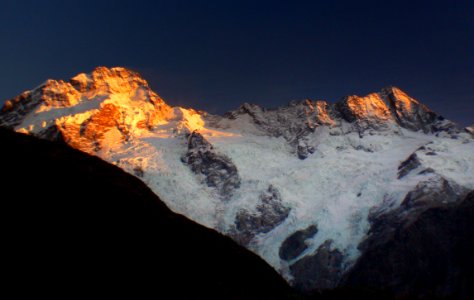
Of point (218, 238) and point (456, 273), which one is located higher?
point (456, 273)

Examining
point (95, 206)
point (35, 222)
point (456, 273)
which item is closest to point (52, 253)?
→ point (35, 222)

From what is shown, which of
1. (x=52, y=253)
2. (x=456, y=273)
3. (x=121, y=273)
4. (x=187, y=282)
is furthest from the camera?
(x=456, y=273)

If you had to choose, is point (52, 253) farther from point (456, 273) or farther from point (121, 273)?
point (456, 273)

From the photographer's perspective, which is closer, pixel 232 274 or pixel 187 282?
pixel 187 282

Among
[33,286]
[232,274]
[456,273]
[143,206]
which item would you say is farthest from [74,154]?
[456,273]

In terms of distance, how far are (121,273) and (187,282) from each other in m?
4.25

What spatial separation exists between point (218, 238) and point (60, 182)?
1249 cm

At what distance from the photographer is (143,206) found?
4175 cm

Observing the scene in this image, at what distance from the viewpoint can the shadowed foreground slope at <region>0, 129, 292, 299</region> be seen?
32.0m

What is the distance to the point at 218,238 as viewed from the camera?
46531mm

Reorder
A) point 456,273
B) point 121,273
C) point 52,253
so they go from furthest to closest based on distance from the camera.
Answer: point 456,273
point 121,273
point 52,253

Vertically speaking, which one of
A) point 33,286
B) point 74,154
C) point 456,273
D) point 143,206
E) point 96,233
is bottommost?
point 33,286

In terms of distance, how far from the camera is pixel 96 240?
35406 millimetres

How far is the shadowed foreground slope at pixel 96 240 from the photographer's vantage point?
32.0 metres
